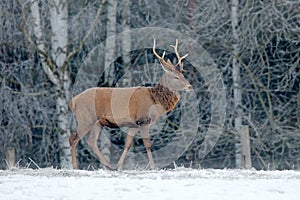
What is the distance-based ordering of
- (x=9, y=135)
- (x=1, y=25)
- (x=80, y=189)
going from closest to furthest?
(x=80, y=189) → (x=1, y=25) → (x=9, y=135)

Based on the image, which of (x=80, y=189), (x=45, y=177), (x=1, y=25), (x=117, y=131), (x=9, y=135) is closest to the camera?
Result: (x=80, y=189)

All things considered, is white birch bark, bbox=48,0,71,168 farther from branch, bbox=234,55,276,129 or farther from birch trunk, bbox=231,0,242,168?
branch, bbox=234,55,276,129

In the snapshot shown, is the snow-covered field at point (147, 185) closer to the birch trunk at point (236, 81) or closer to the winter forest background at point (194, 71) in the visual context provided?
the winter forest background at point (194, 71)

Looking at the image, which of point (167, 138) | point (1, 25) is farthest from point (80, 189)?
point (167, 138)

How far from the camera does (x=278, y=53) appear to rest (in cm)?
2042

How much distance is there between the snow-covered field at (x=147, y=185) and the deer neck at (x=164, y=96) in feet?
6.98

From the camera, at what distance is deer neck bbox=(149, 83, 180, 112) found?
11.9m

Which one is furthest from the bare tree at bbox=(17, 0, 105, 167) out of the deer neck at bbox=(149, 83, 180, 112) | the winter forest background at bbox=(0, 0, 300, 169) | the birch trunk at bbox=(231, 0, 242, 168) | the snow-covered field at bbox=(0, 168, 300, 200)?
the snow-covered field at bbox=(0, 168, 300, 200)

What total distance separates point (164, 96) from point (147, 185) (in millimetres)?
3443

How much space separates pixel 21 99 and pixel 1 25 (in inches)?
80.3

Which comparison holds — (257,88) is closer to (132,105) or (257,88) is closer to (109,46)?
(109,46)

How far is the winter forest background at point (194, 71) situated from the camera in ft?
64.0

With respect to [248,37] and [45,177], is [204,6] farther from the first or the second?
[45,177]

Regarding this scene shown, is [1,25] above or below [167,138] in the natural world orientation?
above
